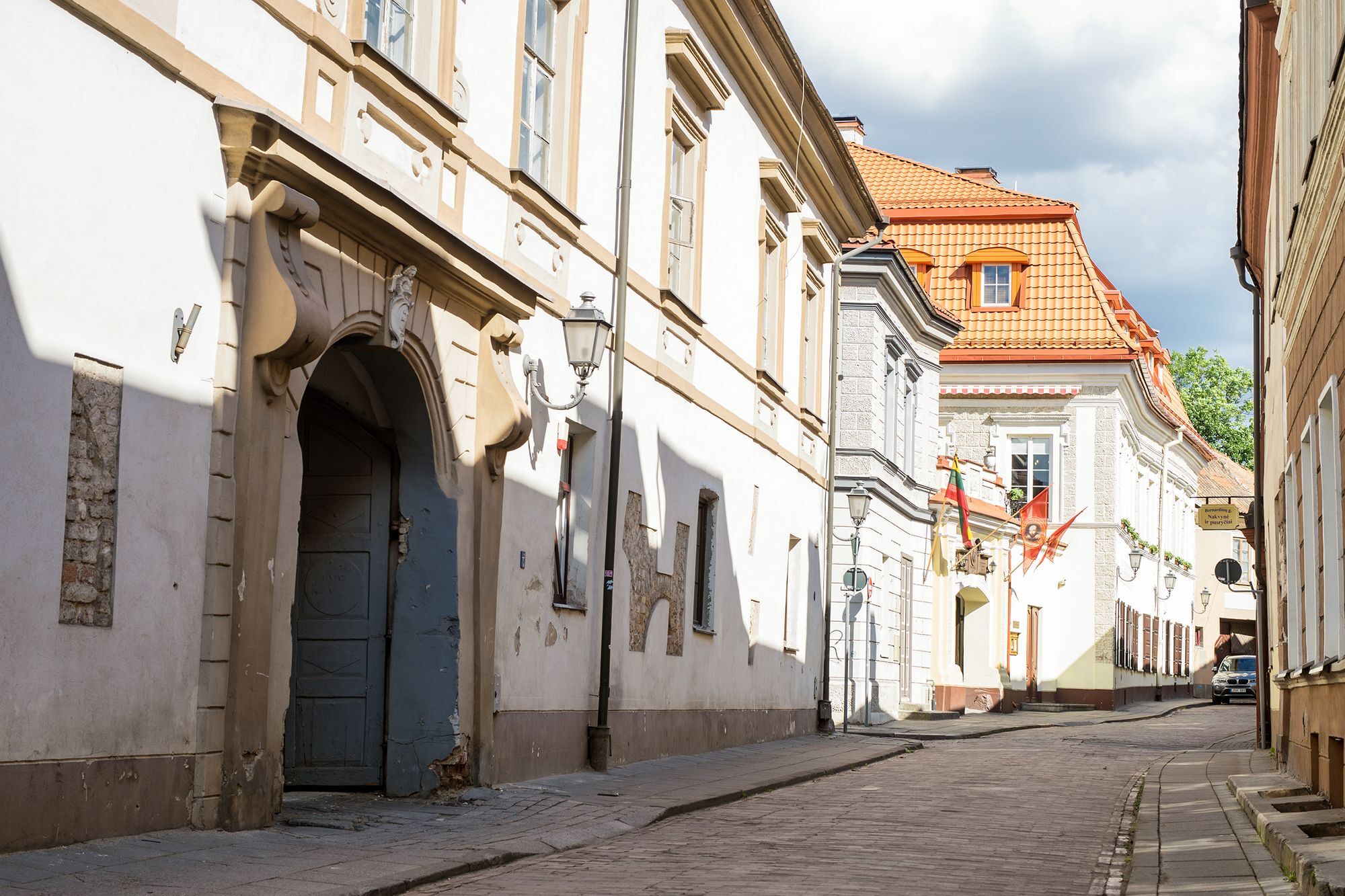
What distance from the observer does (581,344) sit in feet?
44.7

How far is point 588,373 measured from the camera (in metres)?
13.8

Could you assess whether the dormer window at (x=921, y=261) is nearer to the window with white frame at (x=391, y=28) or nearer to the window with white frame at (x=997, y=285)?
the window with white frame at (x=997, y=285)

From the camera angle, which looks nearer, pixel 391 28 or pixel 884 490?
pixel 391 28

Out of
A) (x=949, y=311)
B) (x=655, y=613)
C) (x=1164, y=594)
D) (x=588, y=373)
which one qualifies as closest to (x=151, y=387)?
(x=588, y=373)

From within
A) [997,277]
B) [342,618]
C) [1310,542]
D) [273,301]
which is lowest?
[342,618]

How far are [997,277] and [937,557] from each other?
12237 mm

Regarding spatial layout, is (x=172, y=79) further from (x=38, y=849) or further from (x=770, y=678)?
(x=770, y=678)

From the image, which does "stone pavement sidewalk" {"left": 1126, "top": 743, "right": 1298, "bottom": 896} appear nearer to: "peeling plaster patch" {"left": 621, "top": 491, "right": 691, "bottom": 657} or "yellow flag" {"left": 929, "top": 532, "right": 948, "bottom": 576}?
"peeling plaster patch" {"left": 621, "top": 491, "right": 691, "bottom": 657}

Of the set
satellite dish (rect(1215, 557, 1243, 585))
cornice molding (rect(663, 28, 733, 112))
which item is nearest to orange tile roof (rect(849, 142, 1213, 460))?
satellite dish (rect(1215, 557, 1243, 585))

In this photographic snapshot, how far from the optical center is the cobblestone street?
8828mm

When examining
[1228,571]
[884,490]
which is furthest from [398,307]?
[884,490]

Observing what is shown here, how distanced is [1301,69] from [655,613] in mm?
8013

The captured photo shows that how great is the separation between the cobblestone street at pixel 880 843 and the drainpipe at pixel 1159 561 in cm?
3542

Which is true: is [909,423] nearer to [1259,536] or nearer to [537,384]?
[1259,536]
